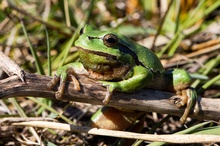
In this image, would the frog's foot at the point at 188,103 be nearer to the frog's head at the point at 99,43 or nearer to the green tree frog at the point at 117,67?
the green tree frog at the point at 117,67

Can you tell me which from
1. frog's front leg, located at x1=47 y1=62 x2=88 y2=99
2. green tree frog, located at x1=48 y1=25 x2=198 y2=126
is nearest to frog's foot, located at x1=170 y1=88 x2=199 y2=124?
green tree frog, located at x1=48 y1=25 x2=198 y2=126

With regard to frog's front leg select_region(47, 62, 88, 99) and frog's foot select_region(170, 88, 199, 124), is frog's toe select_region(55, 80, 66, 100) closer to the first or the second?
frog's front leg select_region(47, 62, 88, 99)

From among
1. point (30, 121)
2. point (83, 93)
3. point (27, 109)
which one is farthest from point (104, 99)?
point (27, 109)

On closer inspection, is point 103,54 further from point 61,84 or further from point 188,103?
point 188,103

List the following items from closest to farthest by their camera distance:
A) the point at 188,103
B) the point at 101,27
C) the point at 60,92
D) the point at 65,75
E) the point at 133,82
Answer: the point at 60,92, the point at 65,75, the point at 133,82, the point at 188,103, the point at 101,27

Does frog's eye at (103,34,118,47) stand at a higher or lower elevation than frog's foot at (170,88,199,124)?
higher

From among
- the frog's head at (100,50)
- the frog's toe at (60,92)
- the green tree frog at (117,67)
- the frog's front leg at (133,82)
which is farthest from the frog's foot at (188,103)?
the frog's toe at (60,92)

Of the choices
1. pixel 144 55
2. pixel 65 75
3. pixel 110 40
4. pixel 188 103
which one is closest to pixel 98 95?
pixel 65 75
